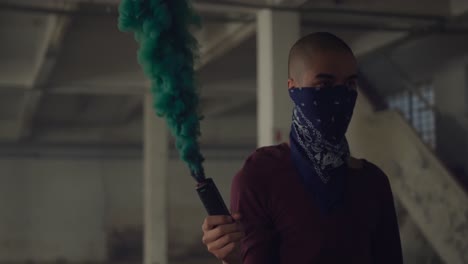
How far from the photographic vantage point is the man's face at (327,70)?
1846 millimetres

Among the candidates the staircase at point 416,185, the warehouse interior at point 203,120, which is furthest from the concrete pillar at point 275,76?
the staircase at point 416,185

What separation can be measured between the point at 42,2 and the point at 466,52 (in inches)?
206

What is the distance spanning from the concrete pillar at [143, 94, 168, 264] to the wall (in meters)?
5.28

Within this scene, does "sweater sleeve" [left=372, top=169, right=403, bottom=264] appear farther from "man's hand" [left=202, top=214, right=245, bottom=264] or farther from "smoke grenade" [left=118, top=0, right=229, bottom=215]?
"smoke grenade" [left=118, top=0, right=229, bottom=215]

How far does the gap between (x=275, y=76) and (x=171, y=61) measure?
5095 millimetres

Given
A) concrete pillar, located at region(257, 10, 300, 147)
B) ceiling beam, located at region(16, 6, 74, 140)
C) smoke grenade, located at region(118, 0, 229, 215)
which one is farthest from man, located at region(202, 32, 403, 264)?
ceiling beam, located at region(16, 6, 74, 140)

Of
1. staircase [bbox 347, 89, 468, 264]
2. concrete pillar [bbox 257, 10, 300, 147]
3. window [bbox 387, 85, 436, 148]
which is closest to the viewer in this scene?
concrete pillar [bbox 257, 10, 300, 147]

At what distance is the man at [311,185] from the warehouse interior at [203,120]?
296 mm

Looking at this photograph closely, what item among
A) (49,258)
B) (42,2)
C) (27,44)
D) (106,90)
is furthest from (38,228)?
(42,2)

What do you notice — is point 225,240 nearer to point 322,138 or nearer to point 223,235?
point 223,235

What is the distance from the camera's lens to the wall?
55.7 feet

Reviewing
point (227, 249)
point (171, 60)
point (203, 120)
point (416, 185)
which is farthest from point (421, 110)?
point (171, 60)

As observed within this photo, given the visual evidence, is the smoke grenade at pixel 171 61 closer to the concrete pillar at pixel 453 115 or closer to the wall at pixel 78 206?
the concrete pillar at pixel 453 115

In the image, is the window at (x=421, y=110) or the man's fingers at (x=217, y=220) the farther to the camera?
the window at (x=421, y=110)
